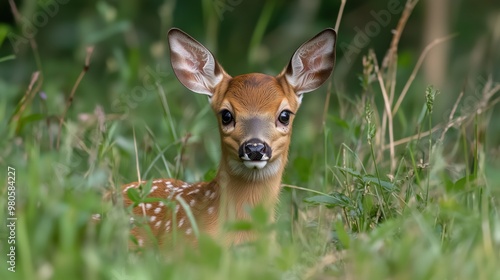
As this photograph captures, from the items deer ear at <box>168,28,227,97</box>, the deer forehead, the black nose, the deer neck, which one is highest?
deer ear at <box>168,28,227,97</box>

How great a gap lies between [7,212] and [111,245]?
2.18 feet

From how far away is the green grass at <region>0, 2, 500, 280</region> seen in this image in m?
3.71

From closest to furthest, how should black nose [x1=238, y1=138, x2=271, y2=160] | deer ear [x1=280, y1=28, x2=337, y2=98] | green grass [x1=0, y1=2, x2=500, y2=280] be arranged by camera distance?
green grass [x1=0, y1=2, x2=500, y2=280]
black nose [x1=238, y1=138, x2=271, y2=160]
deer ear [x1=280, y1=28, x2=337, y2=98]

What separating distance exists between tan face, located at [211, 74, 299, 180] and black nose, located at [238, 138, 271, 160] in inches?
0.4

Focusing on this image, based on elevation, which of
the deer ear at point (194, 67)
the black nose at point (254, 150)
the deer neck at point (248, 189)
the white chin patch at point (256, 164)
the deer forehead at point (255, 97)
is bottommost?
the deer neck at point (248, 189)

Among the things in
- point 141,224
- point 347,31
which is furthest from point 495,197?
point 347,31

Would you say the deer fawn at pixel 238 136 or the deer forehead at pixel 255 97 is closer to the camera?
the deer fawn at pixel 238 136

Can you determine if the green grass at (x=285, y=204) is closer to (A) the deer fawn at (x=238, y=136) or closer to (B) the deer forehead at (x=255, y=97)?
(A) the deer fawn at (x=238, y=136)

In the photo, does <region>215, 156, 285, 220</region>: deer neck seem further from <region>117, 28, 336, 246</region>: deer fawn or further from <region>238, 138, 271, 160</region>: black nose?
<region>238, 138, 271, 160</region>: black nose

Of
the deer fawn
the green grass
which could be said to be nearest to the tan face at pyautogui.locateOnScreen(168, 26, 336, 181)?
the deer fawn

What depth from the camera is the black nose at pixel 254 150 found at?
4.87m

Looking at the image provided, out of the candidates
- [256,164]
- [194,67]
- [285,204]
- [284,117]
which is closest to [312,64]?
[284,117]

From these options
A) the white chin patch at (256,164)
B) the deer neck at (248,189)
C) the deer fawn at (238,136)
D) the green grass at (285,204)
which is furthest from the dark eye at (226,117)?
the green grass at (285,204)

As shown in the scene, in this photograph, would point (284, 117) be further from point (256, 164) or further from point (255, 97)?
point (256, 164)
